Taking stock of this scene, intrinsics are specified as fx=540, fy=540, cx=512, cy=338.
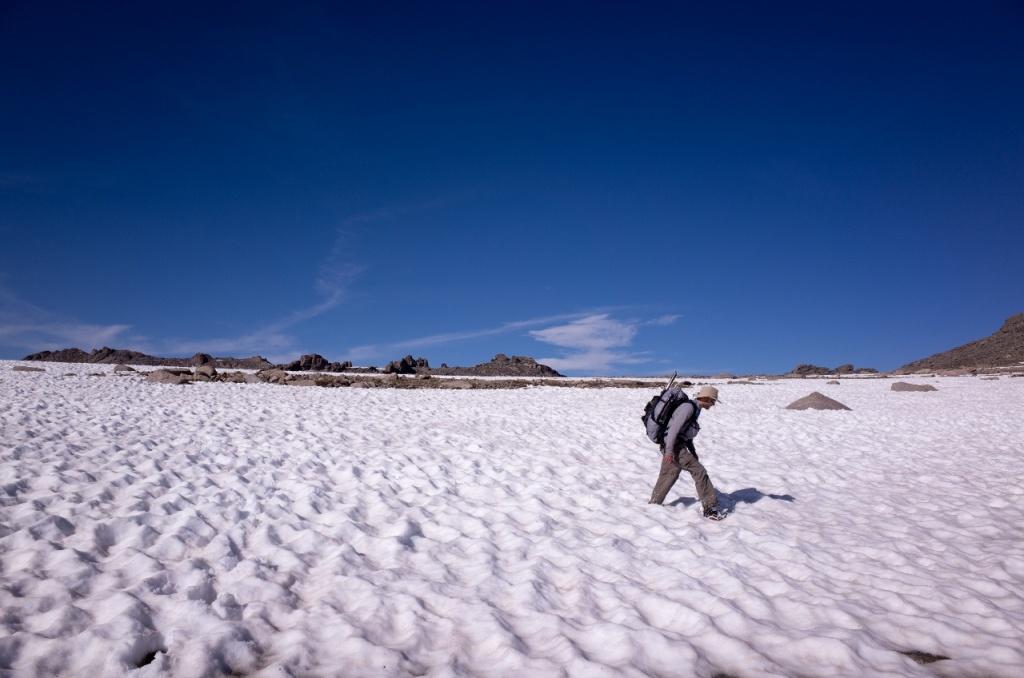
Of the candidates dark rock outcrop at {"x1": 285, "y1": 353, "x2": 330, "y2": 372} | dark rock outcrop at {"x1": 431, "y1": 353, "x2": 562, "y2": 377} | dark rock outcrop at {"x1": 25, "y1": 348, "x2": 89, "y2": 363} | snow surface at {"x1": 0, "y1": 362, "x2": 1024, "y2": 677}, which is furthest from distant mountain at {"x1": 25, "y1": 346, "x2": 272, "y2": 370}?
snow surface at {"x1": 0, "y1": 362, "x2": 1024, "y2": 677}

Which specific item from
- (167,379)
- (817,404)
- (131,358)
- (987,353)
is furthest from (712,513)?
(987,353)

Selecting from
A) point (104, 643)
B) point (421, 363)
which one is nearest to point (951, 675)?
point (104, 643)

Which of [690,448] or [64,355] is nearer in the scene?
[690,448]

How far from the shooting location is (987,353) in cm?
9656

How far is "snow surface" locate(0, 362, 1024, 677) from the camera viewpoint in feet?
14.7

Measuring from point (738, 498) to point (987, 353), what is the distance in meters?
119

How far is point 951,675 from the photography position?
4160 mm

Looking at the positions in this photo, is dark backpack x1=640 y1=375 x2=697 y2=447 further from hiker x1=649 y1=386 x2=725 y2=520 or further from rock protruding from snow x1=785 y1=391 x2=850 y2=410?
rock protruding from snow x1=785 y1=391 x2=850 y2=410

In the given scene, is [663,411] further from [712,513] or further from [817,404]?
[817,404]

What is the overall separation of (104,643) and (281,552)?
7.07 feet

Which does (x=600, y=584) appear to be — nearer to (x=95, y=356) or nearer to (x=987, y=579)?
(x=987, y=579)

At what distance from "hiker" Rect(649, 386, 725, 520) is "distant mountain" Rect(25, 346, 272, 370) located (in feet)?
220

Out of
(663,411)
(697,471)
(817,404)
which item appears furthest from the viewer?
(817,404)

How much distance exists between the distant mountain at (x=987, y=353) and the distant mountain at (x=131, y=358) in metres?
105
